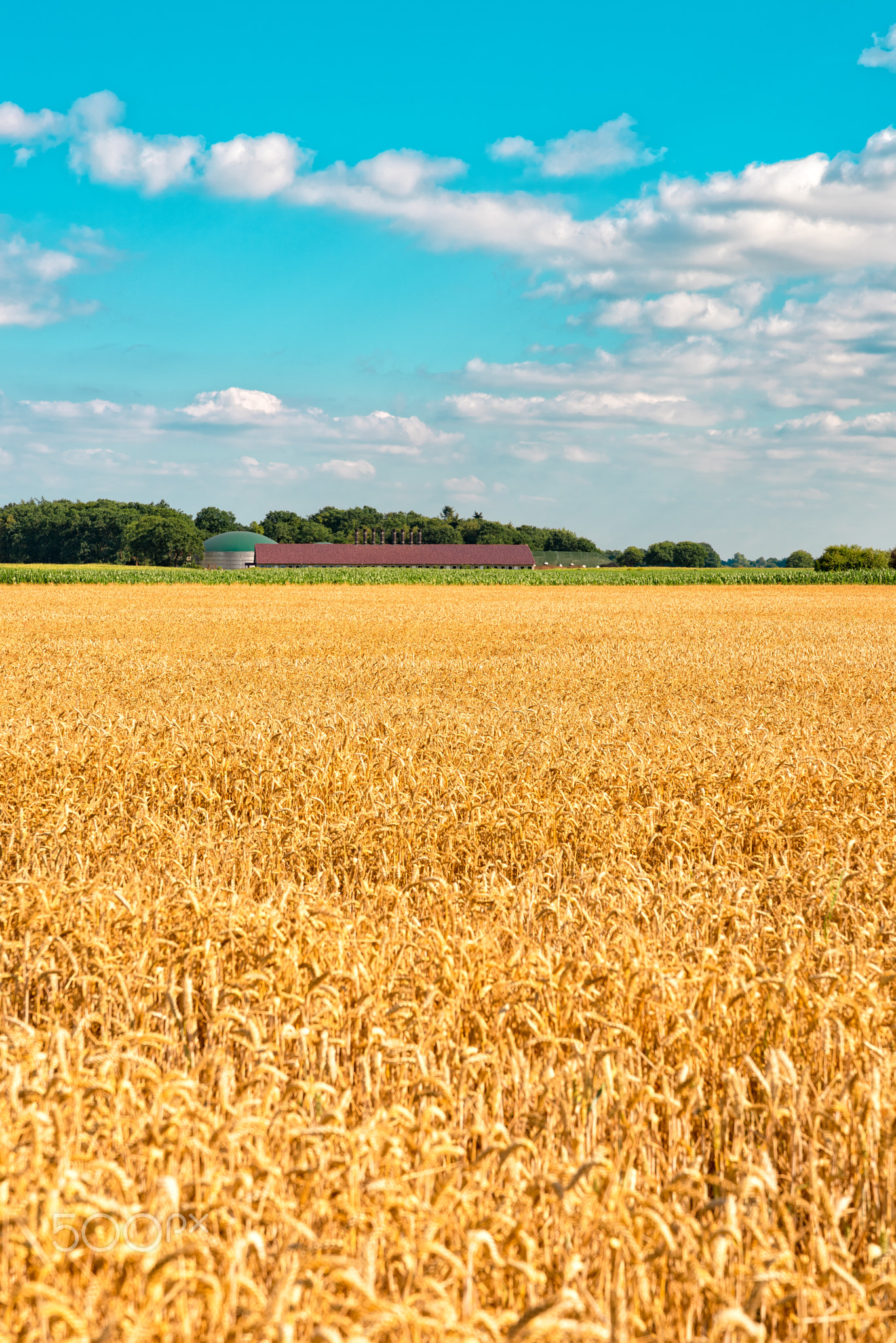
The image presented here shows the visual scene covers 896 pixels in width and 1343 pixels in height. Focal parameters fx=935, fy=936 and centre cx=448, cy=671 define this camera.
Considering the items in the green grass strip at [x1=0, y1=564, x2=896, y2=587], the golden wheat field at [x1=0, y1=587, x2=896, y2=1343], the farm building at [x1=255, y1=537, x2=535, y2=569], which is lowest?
the golden wheat field at [x1=0, y1=587, x2=896, y2=1343]

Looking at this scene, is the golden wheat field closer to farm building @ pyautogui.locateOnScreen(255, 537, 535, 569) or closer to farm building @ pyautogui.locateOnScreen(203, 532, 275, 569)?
farm building @ pyautogui.locateOnScreen(255, 537, 535, 569)

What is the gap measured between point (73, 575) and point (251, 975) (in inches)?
3333

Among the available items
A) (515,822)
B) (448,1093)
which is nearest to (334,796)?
(515,822)

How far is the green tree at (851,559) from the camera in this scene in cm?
11469

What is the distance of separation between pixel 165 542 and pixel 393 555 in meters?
47.2

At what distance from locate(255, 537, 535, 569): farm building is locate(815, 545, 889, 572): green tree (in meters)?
45.6

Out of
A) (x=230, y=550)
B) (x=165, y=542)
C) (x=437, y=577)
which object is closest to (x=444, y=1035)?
(x=437, y=577)

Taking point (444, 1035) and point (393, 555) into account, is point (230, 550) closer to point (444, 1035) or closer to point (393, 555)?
point (393, 555)

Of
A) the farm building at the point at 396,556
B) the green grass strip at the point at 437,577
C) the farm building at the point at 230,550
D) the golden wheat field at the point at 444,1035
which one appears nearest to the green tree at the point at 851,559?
the green grass strip at the point at 437,577

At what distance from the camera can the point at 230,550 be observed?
166 metres

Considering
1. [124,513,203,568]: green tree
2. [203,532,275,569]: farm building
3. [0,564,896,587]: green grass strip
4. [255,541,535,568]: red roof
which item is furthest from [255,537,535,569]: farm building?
[0,564,896,587]: green grass strip

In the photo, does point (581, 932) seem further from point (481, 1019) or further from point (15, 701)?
point (15, 701)

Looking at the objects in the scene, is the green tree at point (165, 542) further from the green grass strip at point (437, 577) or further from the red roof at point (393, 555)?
the green grass strip at point (437, 577)

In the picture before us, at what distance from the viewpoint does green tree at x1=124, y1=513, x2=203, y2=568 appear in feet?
547
